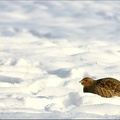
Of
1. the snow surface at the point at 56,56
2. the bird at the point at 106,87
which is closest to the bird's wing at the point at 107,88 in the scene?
the bird at the point at 106,87

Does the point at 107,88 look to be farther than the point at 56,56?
No

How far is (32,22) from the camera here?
14.5 metres

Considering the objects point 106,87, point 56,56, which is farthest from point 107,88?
point 56,56

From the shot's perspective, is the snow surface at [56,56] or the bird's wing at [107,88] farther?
the bird's wing at [107,88]

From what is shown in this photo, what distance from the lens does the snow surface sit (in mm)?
4051

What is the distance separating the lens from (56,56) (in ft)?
26.6

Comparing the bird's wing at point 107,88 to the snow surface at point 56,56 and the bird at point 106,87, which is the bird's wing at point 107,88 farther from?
the snow surface at point 56,56

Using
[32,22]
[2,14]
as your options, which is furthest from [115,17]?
[2,14]

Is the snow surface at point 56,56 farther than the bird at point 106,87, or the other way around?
the bird at point 106,87

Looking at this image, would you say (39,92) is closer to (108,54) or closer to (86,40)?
(108,54)

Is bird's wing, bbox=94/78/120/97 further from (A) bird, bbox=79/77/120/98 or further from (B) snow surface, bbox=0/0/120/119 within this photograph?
(B) snow surface, bbox=0/0/120/119

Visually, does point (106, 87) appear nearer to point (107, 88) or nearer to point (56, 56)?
point (107, 88)

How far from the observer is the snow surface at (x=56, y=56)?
4051 millimetres

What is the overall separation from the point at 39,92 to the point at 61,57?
2.68 metres
